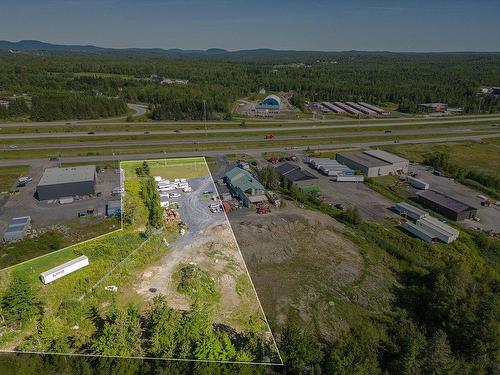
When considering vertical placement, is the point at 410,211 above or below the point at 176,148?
above

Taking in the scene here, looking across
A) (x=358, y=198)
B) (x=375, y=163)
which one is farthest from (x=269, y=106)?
(x=358, y=198)

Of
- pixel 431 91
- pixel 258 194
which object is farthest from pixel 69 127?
pixel 431 91

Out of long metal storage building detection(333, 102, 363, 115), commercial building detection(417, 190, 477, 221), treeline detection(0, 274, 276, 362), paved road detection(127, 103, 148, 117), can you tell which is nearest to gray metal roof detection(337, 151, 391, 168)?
commercial building detection(417, 190, 477, 221)

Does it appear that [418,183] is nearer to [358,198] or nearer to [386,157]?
[386,157]

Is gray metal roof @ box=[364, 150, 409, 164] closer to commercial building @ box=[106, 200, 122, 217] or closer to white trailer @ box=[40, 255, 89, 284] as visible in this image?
commercial building @ box=[106, 200, 122, 217]

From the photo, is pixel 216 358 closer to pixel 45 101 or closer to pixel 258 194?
pixel 258 194

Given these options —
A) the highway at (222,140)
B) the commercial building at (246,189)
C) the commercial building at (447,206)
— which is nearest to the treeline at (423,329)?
the commercial building at (447,206)

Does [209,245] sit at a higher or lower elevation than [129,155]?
higher
